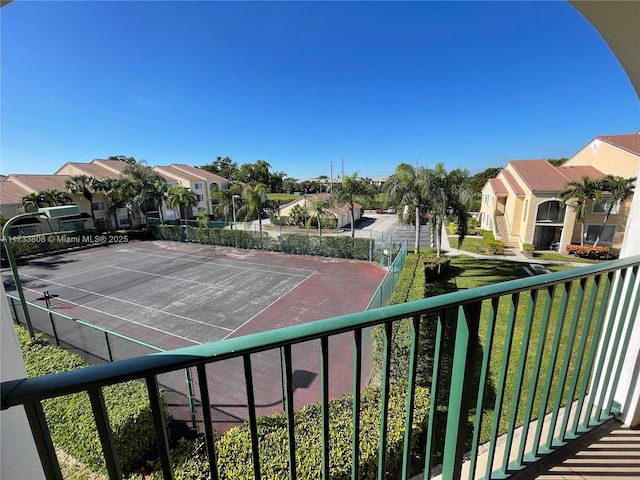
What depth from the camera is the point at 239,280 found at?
1598cm

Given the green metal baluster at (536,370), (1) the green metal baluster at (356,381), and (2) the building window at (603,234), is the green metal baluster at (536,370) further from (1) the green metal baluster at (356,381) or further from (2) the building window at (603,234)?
(2) the building window at (603,234)

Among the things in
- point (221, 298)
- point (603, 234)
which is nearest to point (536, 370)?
point (221, 298)

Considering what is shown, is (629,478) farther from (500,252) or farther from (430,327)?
(500,252)

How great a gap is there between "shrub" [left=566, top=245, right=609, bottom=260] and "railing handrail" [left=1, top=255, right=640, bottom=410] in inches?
857

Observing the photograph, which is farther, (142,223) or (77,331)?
(142,223)

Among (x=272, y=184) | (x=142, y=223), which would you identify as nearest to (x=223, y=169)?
(x=272, y=184)

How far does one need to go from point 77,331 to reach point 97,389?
309 inches

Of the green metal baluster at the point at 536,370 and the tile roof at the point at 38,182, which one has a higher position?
the tile roof at the point at 38,182

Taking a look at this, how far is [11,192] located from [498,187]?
126ft

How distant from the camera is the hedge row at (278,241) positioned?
19891 mm

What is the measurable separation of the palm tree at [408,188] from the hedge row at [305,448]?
477 inches

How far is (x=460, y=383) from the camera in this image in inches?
67.9

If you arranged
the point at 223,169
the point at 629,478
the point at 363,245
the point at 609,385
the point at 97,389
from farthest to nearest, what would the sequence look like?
the point at 223,169, the point at 363,245, the point at 609,385, the point at 629,478, the point at 97,389

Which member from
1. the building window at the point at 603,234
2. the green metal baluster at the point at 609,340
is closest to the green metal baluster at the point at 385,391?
the green metal baluster at the point at 609,340
